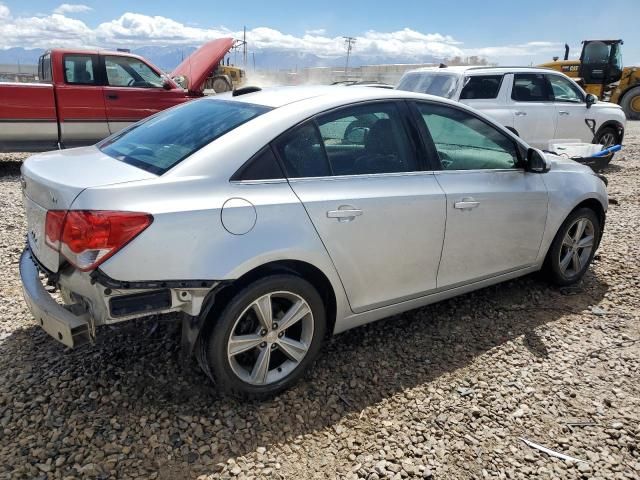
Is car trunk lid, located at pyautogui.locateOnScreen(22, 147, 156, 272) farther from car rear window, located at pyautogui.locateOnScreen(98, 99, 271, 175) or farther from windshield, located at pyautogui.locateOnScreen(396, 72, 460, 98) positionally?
windshield, located at pyautogui.locateOnScreen(396, 72, 460, 98)

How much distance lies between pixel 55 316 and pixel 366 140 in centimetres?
193

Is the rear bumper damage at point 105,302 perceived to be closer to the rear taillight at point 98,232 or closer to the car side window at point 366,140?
the rear taillight at point 98,232

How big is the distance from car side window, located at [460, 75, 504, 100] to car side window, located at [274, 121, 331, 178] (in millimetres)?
5915

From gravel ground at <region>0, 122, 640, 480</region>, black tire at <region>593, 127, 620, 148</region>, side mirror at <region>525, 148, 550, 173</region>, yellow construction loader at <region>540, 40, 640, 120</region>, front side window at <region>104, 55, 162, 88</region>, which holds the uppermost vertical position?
yellow construction loader at <region>540, 40, 640, 120</region>

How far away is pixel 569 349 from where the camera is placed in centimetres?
344

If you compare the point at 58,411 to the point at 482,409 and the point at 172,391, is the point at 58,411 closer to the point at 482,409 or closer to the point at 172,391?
the point at 172,391

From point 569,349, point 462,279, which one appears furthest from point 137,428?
point 569,349

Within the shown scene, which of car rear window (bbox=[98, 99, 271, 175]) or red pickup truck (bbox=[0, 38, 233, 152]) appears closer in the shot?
car rear window (bbox=[98, 99, 271, 175])

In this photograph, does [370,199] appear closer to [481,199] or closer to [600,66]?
[481,199]

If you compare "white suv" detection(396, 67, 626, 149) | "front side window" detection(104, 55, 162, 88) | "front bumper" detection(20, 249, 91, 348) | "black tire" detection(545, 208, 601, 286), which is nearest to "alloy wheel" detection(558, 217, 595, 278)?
"black tire" detection(545, 208, 601, 286)

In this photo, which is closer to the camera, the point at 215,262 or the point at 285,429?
the point at 215,262

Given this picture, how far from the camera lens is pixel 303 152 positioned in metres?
2.81

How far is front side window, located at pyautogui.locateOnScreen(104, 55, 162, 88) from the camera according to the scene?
872cm

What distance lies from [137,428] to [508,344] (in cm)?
238
